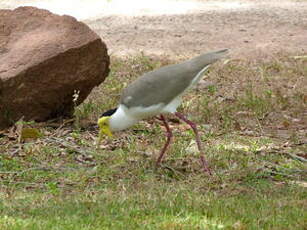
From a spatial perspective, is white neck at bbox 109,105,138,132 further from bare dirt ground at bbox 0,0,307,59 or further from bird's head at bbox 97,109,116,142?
bare dirt ground at bbox 0,0,307,59

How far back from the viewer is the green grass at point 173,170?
480cm

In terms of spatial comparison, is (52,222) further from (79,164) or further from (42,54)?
(42,54)

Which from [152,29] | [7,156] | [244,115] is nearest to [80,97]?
[7,156]

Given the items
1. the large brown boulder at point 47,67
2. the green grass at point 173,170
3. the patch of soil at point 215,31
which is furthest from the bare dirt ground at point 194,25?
the large brown boulder at point 47,67

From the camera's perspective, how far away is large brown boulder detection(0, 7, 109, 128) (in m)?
6.80

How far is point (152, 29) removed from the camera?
11.6 metres

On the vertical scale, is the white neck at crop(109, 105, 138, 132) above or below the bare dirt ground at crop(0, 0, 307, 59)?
above

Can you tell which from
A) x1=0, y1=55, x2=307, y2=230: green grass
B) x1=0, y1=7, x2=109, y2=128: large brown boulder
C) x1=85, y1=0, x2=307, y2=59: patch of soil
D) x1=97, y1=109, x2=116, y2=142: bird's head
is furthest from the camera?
x1=85, y1=0, x2=307, y2=59: patch of soil

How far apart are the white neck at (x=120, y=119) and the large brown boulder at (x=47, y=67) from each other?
122 cm

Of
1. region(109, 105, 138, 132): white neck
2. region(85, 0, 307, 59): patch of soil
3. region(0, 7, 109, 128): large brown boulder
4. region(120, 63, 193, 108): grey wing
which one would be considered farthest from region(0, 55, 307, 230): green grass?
region(85, 0, 307, 59): patch of soil

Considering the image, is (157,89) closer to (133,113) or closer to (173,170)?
(133,113)

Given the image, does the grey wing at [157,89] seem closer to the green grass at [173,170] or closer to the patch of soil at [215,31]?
the green grass at [173,170]

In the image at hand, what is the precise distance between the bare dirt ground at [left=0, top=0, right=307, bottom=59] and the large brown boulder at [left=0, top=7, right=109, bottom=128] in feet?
10.7

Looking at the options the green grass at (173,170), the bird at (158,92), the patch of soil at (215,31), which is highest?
the bird at (158,92)
